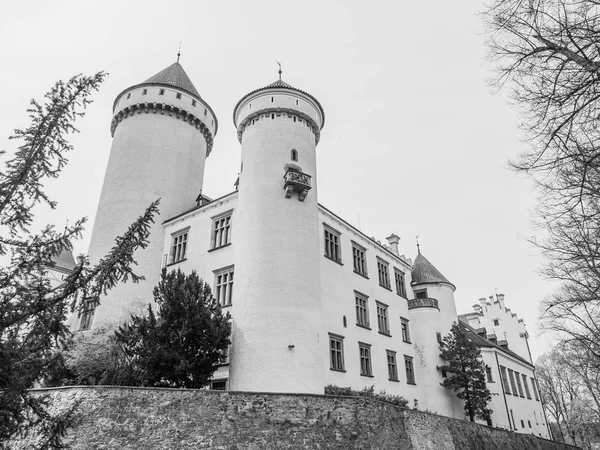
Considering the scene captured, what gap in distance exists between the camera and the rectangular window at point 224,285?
2192 centimetres

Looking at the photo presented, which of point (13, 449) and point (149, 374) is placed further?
point (149, 374)

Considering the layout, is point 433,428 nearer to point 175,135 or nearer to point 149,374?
point 149,374

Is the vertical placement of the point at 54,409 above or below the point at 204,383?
below

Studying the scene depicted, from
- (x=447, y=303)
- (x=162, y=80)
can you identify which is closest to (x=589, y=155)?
(x=447, y=303)

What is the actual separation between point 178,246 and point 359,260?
11.0 meters

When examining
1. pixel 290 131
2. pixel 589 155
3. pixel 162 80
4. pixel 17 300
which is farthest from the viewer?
pixel 162 80

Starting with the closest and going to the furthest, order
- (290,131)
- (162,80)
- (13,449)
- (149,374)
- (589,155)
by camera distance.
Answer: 1. (589,155)
2. (13,449)
3. (149,374)
4. (290,131)
5. (162,80)

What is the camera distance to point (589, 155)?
6.92 m

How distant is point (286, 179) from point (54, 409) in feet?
43.9

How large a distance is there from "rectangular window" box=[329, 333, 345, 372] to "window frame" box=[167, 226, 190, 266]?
941 cm

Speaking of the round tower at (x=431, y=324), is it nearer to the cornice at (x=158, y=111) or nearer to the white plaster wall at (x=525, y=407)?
the white plaster wall at (x=525, y=407)

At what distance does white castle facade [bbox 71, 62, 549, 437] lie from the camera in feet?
64.6

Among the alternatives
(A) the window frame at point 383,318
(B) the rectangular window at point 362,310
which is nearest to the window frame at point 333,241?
(B) the rectangular window at point 362,310

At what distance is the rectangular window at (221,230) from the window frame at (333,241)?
17.7 feet
